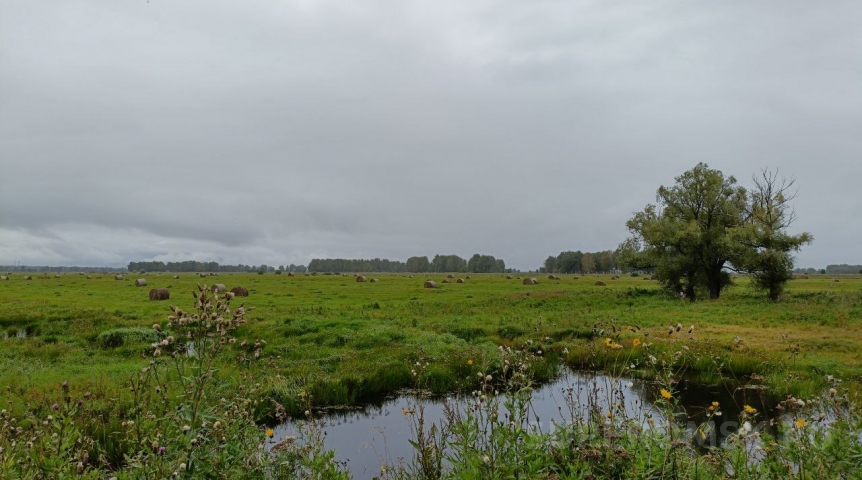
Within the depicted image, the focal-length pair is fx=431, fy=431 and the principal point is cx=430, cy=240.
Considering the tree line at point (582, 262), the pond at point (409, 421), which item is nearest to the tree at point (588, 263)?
the tree line at point (582, 262)

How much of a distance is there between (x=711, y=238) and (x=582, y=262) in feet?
473

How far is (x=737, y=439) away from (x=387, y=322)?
2017 cm

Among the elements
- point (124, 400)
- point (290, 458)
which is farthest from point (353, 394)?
point (290, 458)

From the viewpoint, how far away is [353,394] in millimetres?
12359

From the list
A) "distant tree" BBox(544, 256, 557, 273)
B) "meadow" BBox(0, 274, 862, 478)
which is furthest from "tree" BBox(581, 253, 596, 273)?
"meadow" BBox(0, 274, 862, 478)

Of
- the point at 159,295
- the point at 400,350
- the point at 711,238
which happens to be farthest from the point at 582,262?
the point at 400,350

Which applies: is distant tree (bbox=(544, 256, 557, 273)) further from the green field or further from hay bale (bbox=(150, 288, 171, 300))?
hay bale (bbox=(150, 288, 171, 300))

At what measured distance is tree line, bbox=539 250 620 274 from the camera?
6550 inches

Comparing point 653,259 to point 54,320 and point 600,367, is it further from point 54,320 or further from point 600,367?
point 54,320

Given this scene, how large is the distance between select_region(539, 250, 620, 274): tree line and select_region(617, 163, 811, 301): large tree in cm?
12311

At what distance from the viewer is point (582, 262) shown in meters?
173

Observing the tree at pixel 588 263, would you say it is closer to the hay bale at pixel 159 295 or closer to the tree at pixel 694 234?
the tree at pixel 694 234

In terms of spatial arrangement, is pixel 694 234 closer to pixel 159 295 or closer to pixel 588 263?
pixel 159 295

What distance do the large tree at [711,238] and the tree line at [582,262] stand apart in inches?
4847
